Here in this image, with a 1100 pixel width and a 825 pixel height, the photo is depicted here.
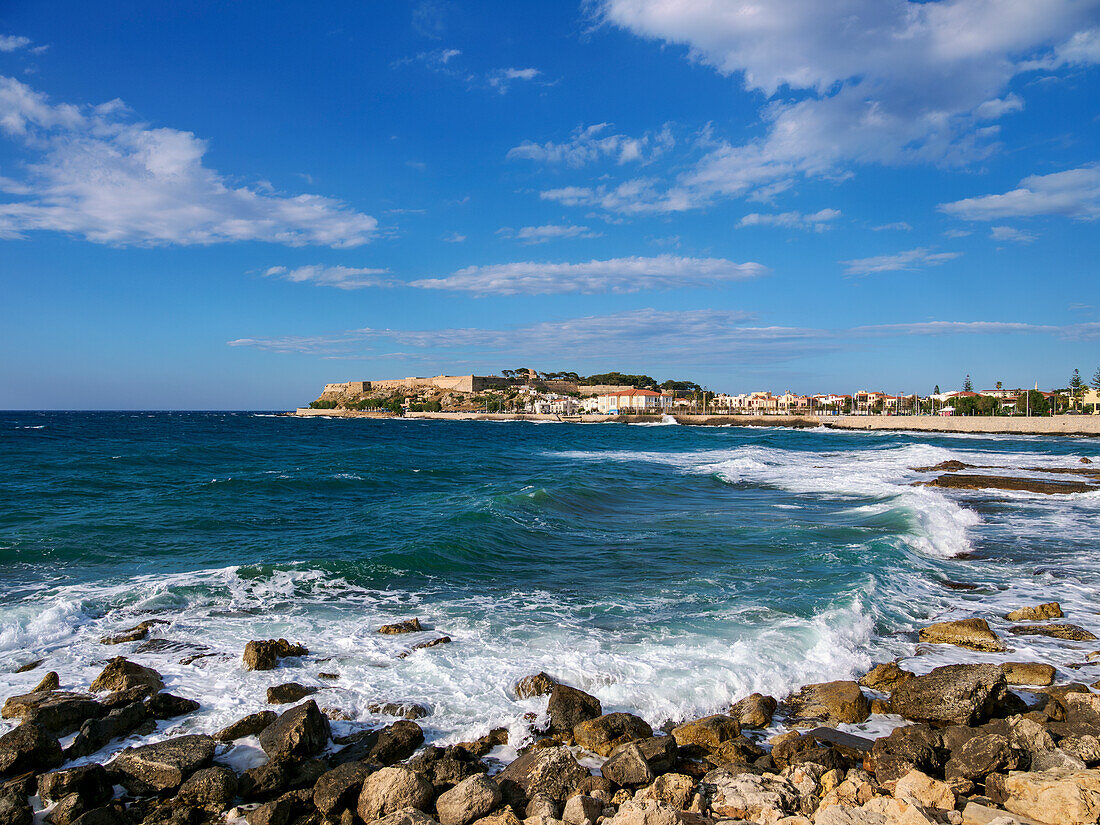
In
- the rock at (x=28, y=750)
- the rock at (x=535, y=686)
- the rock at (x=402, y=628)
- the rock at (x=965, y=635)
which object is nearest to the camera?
the rock at (x=28, y=750)

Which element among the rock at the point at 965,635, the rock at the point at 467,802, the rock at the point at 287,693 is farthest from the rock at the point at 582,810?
the rock at the point at 965,635

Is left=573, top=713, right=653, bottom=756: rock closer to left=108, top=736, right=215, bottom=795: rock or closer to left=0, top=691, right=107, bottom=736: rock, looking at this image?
left=108, top=736, right=215, bottom=795: rock

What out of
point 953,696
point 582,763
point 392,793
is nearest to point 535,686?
point 582,763

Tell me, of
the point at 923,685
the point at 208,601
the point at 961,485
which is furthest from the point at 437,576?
the point at 961,485

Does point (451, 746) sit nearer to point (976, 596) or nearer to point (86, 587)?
point (86, 587)

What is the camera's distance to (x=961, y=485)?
22.5m

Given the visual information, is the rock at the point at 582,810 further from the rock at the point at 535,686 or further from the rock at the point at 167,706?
the rock at the point at 167,706

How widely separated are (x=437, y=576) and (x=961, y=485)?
1984 cm

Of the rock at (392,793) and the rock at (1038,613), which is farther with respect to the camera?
the rock at (1038,613)

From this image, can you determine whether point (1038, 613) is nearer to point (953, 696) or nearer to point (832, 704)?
point (953, 696)

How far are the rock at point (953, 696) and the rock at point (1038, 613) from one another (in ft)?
10.1

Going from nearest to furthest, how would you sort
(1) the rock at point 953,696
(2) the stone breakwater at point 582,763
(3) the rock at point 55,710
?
(2) the stone breakwater at point 582,763
(3) the rock at point 55,710
(1) the rock at point 953,696

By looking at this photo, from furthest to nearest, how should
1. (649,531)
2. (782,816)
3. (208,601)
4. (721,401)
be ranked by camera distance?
(721,401) → (649,531) → (208,601) → (782,816)

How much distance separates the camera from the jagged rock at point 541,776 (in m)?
4.59
